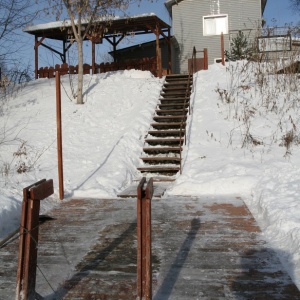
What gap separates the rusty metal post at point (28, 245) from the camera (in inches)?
128

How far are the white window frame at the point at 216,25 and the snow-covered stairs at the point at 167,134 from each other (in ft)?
32.0

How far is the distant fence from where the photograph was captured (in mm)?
19562

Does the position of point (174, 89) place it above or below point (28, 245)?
above

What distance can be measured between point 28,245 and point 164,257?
5.77ft

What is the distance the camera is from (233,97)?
43.3 feet

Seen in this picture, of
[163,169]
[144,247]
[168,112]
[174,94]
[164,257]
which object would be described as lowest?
[164,257]

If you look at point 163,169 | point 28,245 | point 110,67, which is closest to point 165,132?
point 163,169

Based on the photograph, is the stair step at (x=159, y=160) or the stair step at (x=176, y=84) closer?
the stair step at (x=159, y=160)

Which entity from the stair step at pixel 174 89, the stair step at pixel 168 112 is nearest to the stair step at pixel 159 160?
A: the stair step at pixel 168 112

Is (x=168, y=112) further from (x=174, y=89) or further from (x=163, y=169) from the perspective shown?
(x=163, y=169)

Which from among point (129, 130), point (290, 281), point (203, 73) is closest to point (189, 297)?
point (290, 281)

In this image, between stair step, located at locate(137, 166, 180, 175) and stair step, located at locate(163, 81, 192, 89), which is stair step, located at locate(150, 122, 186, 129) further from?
stair step, located at locate(163, 81, 192, 89)

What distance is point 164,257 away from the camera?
454cm

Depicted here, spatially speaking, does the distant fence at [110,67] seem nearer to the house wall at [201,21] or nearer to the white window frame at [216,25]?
the house wall at [201,21]
